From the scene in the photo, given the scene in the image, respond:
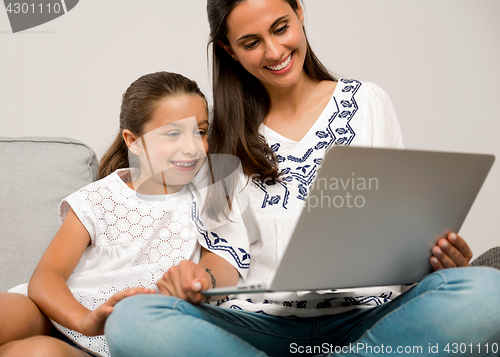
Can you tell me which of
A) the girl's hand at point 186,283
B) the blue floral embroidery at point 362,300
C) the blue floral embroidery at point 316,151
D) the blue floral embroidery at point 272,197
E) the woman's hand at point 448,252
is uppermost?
the blue floral embroidery at point 316,151

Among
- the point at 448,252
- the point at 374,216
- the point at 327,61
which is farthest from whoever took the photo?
the point at 327,61

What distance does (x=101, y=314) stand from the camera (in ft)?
2.54

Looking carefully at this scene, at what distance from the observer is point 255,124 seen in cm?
117

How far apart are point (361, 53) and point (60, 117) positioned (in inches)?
44.0

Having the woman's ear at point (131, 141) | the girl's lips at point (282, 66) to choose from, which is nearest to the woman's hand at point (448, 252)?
the girl's lips at point (282, 66)

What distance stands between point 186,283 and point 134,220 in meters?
0.42

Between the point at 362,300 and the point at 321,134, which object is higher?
the point at 321,134

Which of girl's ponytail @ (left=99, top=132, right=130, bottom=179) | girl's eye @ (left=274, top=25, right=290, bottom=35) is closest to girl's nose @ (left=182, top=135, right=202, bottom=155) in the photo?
girl's ponytail @ (left=99, top=132, right=130, bottom=179)

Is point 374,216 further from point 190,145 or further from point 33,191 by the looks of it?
point 33,191

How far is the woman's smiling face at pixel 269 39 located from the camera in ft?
3.39

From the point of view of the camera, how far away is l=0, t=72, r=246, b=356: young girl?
969 mm

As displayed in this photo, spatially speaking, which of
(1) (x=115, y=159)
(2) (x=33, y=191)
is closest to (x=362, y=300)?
(1) (x=115, y=159)

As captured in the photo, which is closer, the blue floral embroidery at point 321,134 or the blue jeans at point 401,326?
the blue jeans at point 401,326

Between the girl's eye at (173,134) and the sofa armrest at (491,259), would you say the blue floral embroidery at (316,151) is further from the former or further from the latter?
the sofa armrest at (491,259)
